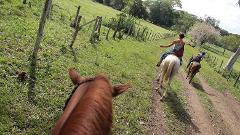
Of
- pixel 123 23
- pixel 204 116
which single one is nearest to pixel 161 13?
pixel 123 23

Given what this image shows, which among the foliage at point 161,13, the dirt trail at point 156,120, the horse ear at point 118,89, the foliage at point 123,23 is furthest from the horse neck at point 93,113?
the foliage at point 161,13

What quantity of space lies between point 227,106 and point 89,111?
756 inches

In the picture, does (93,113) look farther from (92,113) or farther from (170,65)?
(170,65)

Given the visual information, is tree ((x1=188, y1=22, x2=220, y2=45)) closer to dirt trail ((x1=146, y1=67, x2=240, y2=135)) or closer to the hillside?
dirt trail ((x1=146, y1=67, x2=240, y2=135))

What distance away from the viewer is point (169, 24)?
11538 centimetres

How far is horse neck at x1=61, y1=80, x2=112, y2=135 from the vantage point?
301 centimetres

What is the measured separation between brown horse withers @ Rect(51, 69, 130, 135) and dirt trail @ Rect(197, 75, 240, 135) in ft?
44.4

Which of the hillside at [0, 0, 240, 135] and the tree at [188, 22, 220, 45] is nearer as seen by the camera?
the hillside at [0, 0, 240, 135]

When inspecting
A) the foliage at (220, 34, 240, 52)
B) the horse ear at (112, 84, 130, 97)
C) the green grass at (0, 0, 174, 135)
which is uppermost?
the horse ear at (112, 84, 130, 97)

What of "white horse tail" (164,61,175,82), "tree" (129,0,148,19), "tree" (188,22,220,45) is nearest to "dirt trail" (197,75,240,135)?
"white horse tail" (164,61,175,82)

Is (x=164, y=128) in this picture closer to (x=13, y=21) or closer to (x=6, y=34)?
(x=6, y=34)

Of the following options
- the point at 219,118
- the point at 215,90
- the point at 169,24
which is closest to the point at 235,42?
the point at 169,24

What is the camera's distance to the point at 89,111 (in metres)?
3.24

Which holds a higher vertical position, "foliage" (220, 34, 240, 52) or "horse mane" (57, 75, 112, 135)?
"horse mane" (57, 75, 112, 135)
